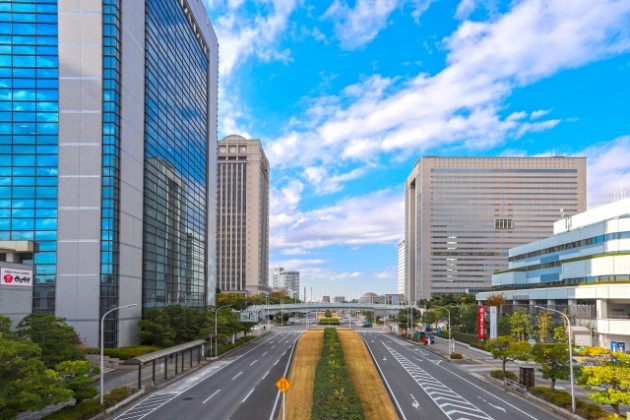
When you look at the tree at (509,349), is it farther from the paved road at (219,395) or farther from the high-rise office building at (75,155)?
the high-rise office building at (75,155)

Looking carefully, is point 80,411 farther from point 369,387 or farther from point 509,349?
point 509,349

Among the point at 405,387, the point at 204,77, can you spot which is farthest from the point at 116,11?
the point at 405,387

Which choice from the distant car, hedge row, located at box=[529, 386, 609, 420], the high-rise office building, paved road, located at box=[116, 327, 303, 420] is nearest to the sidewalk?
the distant car

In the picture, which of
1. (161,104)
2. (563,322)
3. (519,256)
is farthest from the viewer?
(519,256)

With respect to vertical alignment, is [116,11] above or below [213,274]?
above

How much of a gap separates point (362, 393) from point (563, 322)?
4884cm

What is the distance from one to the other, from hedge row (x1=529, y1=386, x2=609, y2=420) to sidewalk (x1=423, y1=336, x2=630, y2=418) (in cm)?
220

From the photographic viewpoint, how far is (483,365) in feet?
206

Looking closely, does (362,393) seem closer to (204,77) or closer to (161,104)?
(161,104)

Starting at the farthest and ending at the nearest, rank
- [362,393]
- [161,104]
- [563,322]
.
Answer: [161,104], [563,322], [362,393]

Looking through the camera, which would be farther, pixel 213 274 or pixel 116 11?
pixel 213 274

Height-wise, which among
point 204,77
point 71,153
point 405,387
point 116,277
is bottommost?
point 405,387

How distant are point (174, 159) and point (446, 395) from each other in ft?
212

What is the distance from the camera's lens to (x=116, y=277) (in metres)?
63.9
